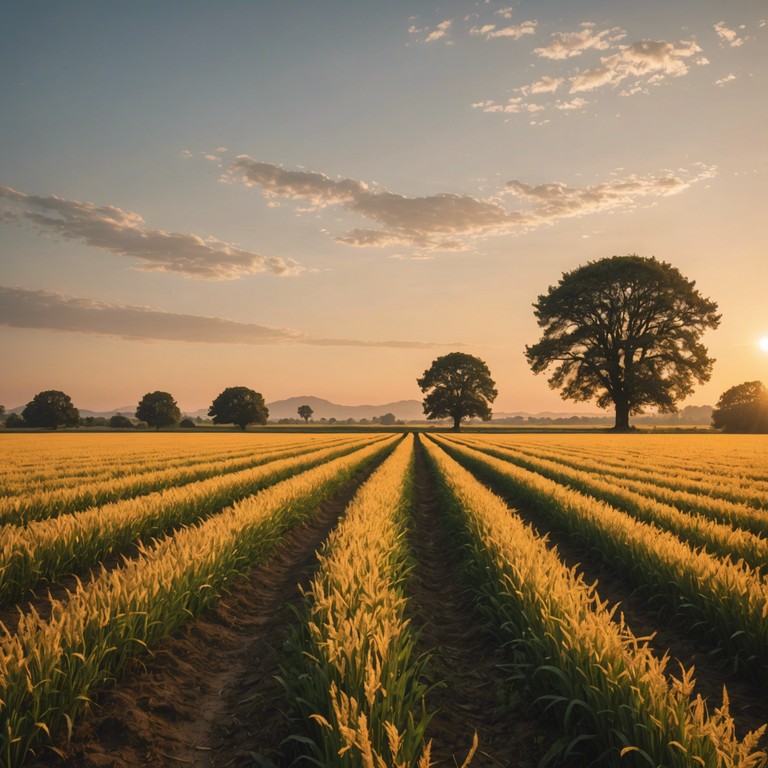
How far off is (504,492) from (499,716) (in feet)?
43.0

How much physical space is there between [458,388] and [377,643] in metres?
82.7

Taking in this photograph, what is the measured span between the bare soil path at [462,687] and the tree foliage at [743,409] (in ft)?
246

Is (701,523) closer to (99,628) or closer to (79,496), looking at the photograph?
(99,628)

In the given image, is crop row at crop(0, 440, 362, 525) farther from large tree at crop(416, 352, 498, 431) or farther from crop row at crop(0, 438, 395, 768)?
large tree at crop(416, 352, 498, 431)

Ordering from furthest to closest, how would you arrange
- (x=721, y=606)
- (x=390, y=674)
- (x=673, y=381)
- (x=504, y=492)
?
(x=673, y=381) < (x=504, y=492) < (x=721, y=606) < (x=390, y=674)

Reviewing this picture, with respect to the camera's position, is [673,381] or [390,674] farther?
[673,381]

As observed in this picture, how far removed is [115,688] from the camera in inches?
168

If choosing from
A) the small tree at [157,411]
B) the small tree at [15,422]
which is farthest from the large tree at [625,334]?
the small tree at [15,422]

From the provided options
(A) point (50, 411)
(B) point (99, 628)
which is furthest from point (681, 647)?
(A) point (50, 411)

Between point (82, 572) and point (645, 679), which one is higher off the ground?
point (645, 679)

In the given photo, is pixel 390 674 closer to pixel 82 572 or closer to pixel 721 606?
pixel 721 606

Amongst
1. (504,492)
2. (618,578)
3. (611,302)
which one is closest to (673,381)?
(611,302)

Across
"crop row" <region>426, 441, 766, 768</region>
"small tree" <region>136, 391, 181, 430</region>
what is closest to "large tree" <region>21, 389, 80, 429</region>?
"small tree" <region>136, 391, 181, 430</region>

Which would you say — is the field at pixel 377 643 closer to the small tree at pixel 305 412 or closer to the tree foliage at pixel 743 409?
the tree foliage at pixel 743 409
